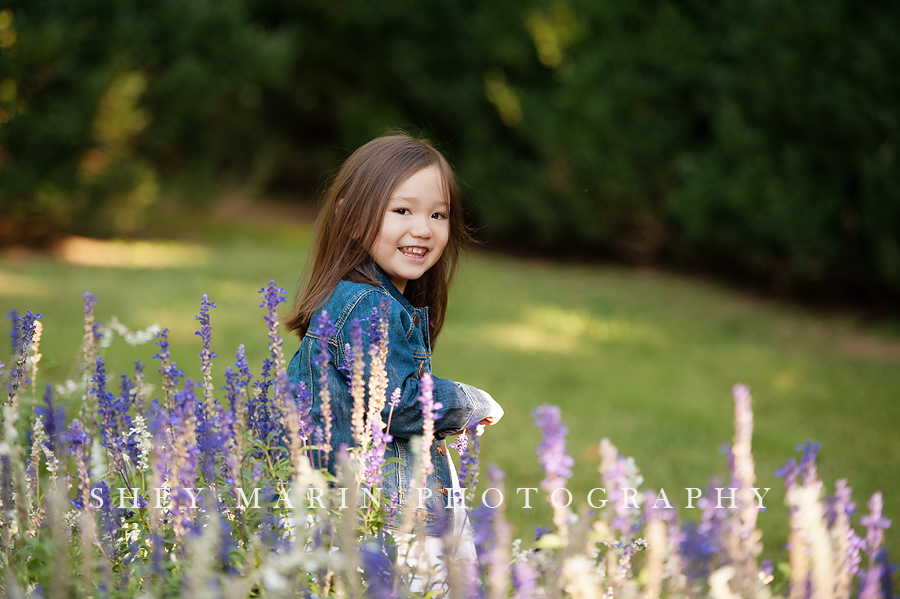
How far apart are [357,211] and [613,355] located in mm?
4619

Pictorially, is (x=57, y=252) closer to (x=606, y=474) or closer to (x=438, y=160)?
(x=438, y=160)

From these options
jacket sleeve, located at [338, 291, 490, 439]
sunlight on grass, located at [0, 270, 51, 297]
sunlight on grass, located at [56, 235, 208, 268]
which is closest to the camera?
jacket sleeve, located at [338, 291, 490, 439]

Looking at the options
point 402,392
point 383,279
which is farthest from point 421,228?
point 402,392

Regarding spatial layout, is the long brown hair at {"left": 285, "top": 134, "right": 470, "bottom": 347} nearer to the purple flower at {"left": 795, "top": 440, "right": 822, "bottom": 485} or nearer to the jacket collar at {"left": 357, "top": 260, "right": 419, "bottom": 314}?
the jacket collar at {"left": 357, "top": 260, "right": 419, "bottom": 314}

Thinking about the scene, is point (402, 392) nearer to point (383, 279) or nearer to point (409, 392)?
point (409, 392)

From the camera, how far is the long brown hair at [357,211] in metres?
2.40

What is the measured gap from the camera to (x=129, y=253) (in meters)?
10.3

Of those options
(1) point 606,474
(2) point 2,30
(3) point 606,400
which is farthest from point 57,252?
(1) point 606,474

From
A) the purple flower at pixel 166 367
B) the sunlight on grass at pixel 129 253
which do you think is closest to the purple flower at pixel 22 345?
the purple flower at pixel 166 367

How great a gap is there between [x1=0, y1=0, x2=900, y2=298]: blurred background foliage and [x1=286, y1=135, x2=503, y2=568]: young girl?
5.43m

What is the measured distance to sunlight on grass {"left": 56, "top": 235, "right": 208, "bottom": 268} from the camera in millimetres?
9602

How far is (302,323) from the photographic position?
2.44 metres

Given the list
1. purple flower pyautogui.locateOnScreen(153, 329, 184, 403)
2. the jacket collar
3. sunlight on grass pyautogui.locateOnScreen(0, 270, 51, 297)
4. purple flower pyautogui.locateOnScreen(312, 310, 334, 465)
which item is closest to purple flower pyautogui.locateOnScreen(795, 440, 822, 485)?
purple flower pyautogui.locateOnScreen(312, 310, 334, 465)

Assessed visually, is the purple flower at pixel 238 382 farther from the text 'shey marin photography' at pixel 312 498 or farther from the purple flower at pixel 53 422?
the purple flower at pixel 53 422
